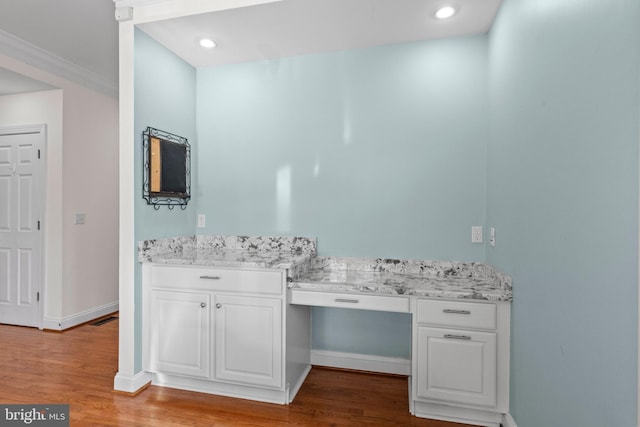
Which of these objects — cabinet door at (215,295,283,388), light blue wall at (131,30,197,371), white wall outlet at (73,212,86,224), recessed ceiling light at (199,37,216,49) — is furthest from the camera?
white wall outlet at (73,212,86,224)

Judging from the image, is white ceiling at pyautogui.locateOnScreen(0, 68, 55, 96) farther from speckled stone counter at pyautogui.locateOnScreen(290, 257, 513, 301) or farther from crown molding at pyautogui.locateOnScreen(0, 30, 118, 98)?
speckled stone counter at pyautogui.locateOnScreen(290, 257, 513, 301)

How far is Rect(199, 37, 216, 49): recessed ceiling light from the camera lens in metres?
2.41

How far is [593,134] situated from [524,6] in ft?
3.10

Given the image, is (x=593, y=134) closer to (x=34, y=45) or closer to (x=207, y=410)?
(x=207, y=410)

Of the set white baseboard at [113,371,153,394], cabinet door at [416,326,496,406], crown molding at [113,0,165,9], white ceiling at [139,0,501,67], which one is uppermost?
crown molding at [113,0,165,9]

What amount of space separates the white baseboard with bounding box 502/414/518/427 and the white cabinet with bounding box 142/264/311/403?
1258 millimetres

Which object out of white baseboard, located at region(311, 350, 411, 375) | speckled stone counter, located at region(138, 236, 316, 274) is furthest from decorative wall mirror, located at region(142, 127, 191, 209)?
white baseboard, located at region(311, 350, 411, 375)

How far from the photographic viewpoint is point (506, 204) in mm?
1891

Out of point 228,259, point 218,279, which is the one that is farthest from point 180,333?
point 228,259

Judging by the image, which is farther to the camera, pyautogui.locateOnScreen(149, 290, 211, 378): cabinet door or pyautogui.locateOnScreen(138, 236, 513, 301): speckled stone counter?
pyautogui.locateOnScreen(149, 290, 211, 378): cabinet door

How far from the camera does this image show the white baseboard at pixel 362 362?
8.14 feet

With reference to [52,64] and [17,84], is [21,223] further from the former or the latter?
[52,64]

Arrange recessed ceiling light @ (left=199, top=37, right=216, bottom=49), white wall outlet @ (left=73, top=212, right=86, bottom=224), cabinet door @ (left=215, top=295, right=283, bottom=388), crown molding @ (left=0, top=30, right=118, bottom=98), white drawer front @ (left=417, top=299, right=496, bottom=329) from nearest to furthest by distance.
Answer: white drawer front @ (left=417, top=299, right=496, bottom=329), cabinet door @ (left=215, top=295, right=283, bottom=388), recessed ceiling light @ (left=199, top=37, right=216, bottom=49), crown molding @ (left=0, top=30, right=118, bottom=98), white wall outlet @ (left=73, top=212, right=86, bottom=224)

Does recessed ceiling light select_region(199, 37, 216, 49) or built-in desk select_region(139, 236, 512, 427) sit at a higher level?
recessed ceiling light select_region(199, 37, 216, 49)
